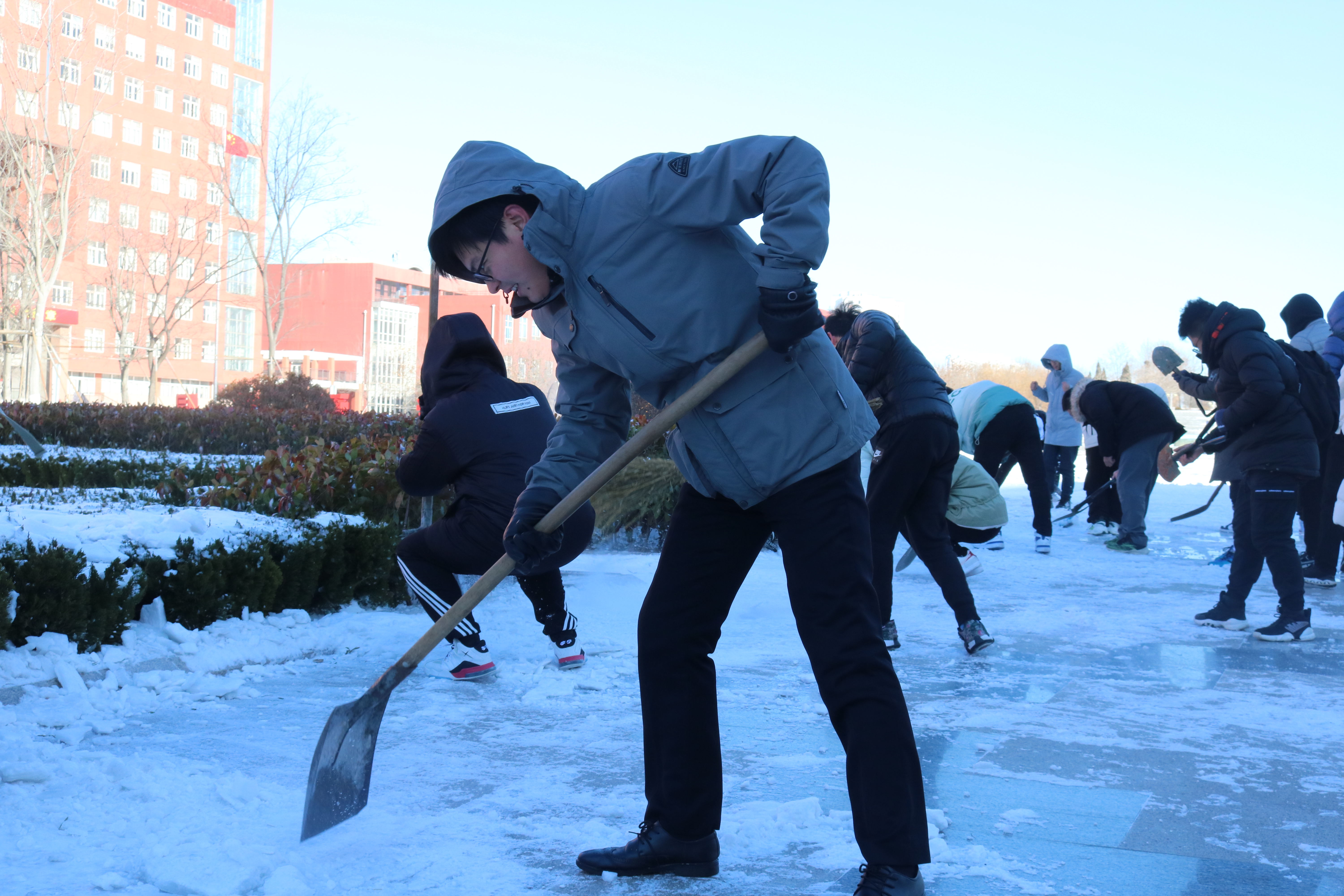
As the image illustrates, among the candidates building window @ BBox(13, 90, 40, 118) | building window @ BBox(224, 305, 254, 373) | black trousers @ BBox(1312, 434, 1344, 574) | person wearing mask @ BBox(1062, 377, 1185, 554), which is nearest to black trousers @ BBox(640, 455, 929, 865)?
black trousers @ BBox(1312, 434, 1344, 574)

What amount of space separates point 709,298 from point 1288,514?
13.8 ft

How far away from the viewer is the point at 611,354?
2393 millimetres

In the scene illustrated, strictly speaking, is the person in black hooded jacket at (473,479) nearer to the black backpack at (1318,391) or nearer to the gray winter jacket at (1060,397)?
the black backpack at (1318,391)

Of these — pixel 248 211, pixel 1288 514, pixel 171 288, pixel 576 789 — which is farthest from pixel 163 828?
pixel 171 288

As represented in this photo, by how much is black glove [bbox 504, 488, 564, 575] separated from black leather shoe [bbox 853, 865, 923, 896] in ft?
3.16

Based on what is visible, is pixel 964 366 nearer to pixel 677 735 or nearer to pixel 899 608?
pixel 899 608

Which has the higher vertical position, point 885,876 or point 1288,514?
point 1288,514

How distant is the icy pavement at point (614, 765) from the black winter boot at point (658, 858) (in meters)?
0.04

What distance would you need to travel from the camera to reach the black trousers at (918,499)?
470 cm

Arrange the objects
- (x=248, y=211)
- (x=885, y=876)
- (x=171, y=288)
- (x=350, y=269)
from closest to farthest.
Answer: (x=885, y=876) → (x=248, y=211) → (x=171, y=288) → (x=350, y=269)

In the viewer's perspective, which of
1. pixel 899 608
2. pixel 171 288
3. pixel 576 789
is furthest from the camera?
pixel 171 288

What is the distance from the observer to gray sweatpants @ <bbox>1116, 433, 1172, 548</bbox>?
8.87m

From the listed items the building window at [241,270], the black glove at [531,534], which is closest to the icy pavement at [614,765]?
the black glove at [531,534]

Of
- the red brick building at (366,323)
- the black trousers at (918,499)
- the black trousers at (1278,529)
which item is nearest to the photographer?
the black trousers at (918,499)
